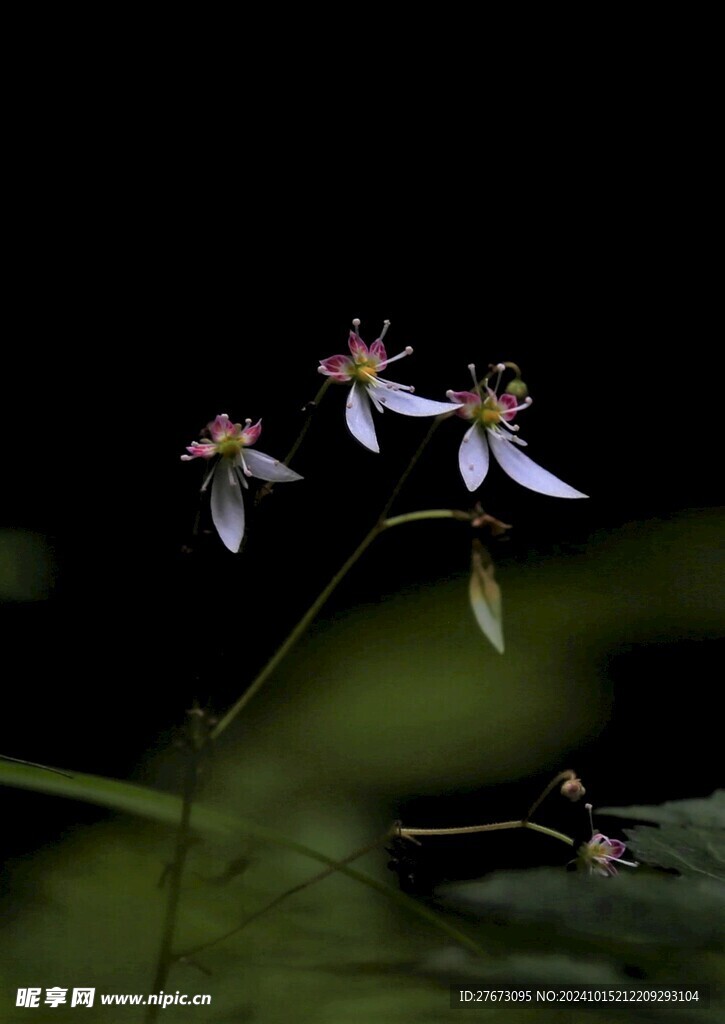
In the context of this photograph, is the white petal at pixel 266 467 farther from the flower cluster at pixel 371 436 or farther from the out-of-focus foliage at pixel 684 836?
the out-of-focus foliage at pixel 684 836

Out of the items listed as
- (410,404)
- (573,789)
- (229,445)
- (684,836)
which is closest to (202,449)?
(229,445)

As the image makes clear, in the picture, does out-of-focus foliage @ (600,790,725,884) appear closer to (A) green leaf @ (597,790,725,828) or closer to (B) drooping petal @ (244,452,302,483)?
(A) green leaf @ (597,790,725,828)

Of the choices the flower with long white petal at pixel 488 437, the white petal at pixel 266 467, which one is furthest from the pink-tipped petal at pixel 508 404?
the white petal at pixel 266 467

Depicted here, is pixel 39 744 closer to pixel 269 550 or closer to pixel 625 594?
pixel 269 550

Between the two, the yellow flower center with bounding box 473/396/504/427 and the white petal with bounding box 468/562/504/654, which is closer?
the white petal with bounding box 468/562/504/654

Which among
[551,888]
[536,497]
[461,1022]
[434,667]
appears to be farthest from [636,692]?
[461,1022]

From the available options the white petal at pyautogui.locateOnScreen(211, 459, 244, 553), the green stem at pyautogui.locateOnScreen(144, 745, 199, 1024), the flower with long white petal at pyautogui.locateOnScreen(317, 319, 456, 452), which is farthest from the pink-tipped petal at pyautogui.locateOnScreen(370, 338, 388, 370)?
the green stem at pyautogui.locateOnScreen(144, 745, 199, 1024)
